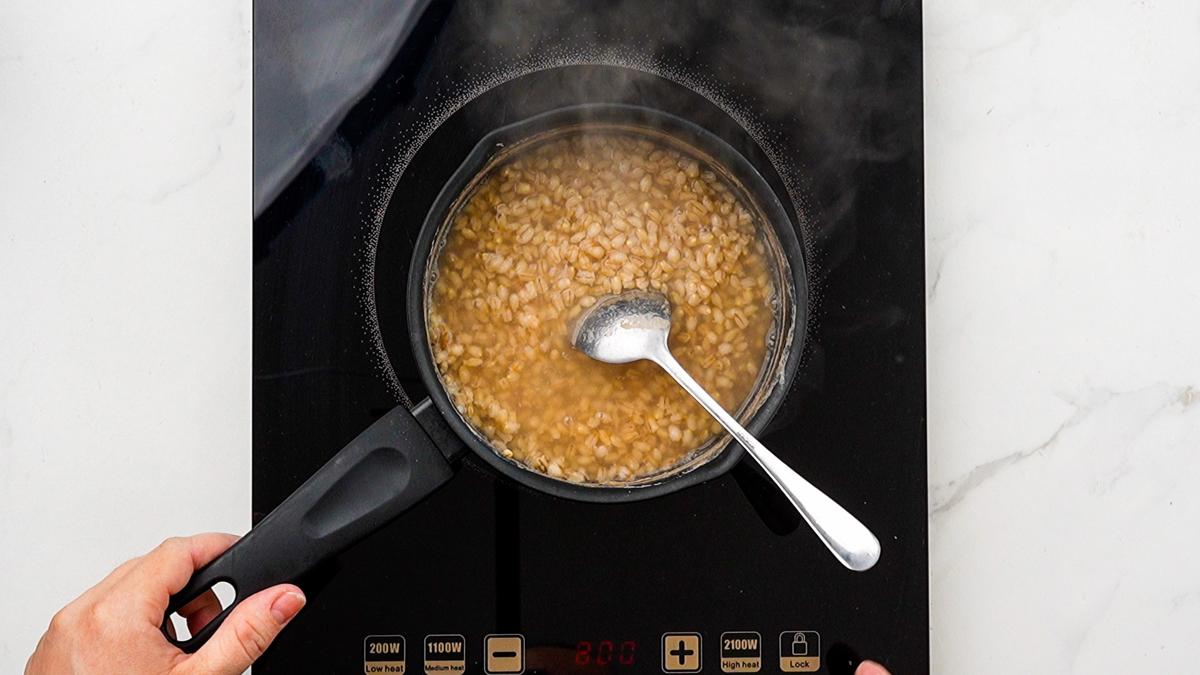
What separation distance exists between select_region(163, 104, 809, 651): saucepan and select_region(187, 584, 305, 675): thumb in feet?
0.05

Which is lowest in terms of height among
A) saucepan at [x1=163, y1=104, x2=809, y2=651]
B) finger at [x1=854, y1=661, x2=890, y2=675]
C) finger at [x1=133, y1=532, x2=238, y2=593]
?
finger at [x1=854, y1=661, x2=890, y2=675]

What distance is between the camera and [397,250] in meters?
1.00

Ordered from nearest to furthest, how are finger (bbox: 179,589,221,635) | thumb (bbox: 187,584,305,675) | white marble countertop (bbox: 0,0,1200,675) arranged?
thumb (bbox: 187,584,305,675), finger (bbox: 179,589,221,635), white marble countertop (bbox: 0,0,1200,675)

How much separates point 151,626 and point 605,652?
1.32 ft

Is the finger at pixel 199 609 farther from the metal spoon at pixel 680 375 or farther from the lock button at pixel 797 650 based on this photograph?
the lock button at pixel 797 650

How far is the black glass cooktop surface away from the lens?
99 cm

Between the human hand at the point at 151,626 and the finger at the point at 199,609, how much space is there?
0.25 feet

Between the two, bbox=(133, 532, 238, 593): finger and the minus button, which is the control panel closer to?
the minus button

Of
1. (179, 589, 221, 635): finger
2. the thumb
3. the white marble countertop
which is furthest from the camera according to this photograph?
the white marble countertop

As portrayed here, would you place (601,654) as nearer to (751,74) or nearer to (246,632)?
(246,632)

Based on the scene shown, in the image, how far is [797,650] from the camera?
101cm

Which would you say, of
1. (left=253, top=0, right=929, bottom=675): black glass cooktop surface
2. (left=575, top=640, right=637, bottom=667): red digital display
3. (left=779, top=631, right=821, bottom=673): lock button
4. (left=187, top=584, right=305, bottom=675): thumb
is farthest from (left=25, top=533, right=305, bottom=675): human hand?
(left=779, top=631, right=821, bottom=673): lock button

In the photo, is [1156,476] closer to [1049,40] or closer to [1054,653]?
[1054,653]

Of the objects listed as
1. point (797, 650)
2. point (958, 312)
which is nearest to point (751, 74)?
point (958, 312)
